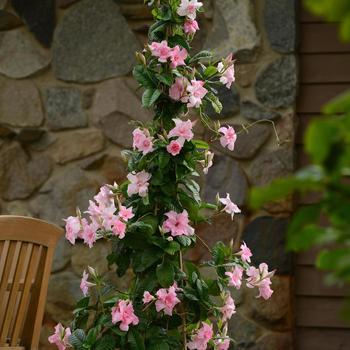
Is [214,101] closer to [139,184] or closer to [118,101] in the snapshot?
[139,184]

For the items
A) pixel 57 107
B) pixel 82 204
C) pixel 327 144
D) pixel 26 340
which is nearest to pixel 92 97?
pixel 57 107

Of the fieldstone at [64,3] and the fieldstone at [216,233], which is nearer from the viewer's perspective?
the fieldstone at [216,233]

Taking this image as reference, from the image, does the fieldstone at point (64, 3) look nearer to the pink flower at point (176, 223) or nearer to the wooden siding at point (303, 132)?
the wooden siding at point (303, 132)

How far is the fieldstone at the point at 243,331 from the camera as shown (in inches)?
124

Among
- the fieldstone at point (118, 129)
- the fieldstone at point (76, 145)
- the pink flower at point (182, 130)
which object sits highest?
the fieldstone at point (118, 129)

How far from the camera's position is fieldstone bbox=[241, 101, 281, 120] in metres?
3.19

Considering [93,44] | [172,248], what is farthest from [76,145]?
[172,248]

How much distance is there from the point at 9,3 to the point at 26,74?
0.27 metres

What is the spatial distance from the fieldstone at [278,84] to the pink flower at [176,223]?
1.12m

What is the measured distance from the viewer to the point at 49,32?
11.2ft

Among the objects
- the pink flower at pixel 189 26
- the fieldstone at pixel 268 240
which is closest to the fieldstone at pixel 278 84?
the fieldstone at pixel 268 240

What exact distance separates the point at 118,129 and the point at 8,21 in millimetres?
600

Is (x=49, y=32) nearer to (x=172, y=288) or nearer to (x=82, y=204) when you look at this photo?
(x=82, y=204)

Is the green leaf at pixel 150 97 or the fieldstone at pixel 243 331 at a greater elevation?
the green leaf at pixel 150 97
